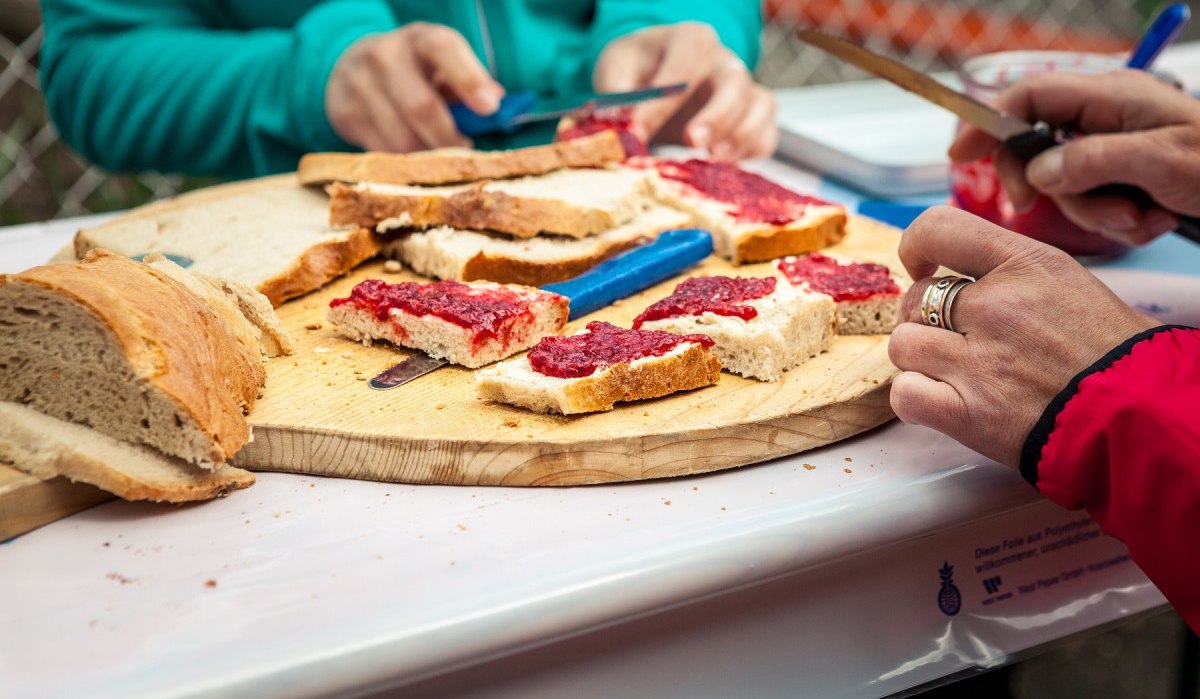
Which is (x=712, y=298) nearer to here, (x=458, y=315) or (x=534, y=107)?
(x=458, y=315)

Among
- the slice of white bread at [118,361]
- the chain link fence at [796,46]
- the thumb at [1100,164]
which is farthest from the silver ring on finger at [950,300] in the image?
the chain link fence at [796,46]

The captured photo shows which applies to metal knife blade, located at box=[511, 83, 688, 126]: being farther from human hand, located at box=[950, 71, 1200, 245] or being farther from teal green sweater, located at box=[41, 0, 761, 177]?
human hand, located at box=[950, 71, 1200, 245]

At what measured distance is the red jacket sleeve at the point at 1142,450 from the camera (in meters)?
1.22

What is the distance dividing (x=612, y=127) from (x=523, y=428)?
4.92 ft

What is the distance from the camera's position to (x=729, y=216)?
7.16 feet

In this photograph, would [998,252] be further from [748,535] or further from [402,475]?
[402,475]

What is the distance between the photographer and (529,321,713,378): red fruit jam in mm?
1486

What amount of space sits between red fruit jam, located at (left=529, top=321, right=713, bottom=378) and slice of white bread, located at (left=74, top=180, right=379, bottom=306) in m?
0.60

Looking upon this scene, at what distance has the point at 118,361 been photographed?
131cm

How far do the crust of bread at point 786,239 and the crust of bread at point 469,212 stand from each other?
303 millimetres

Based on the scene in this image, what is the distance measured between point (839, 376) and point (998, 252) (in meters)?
0.32

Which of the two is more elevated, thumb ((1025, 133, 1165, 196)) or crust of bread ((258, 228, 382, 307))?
thumb ((1025, 133, 1165, 196))

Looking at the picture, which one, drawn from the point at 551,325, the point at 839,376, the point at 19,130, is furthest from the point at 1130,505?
the point at 19,130

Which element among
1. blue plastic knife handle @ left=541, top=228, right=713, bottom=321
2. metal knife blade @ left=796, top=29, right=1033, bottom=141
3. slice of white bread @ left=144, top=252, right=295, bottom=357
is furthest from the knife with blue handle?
metal knife blade @ left=796, top=29, right=1033, bottom=141
